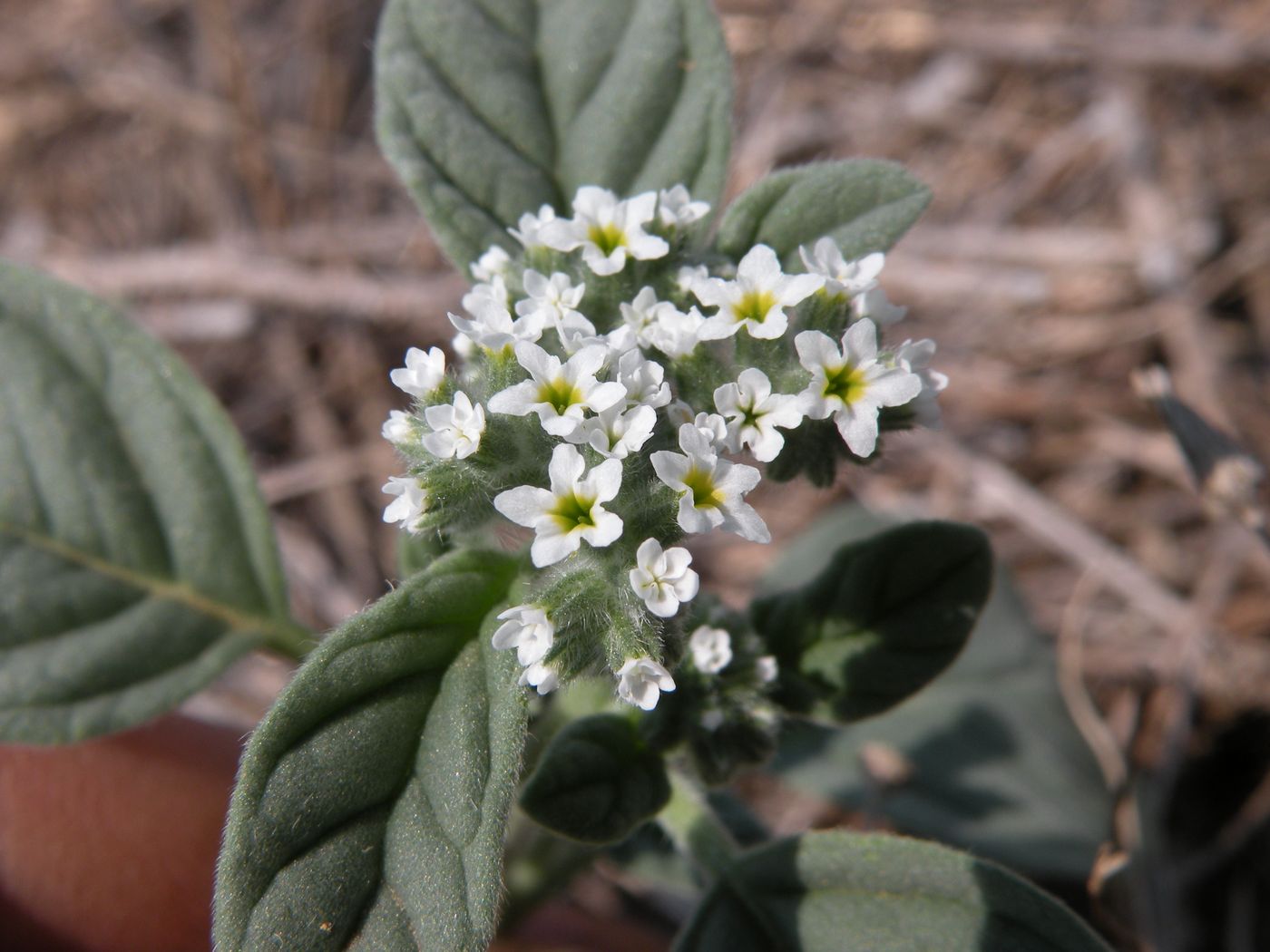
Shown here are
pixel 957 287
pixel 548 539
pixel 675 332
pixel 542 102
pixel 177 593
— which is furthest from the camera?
pixel 957 287

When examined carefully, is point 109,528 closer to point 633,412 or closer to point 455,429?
point 455,429

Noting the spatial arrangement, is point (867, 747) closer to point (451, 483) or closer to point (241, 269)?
point (451, 483)

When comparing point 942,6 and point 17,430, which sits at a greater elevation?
point 942,6

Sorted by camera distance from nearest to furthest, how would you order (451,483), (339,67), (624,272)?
(451,483), (624,272), (339,67)

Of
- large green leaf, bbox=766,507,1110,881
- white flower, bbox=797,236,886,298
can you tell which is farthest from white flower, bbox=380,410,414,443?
large green leaf, bbox=766,507,1110,881

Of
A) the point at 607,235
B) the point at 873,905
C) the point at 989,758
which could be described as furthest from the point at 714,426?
the point at 989,758

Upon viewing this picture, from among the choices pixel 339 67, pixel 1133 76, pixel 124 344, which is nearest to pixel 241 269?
pixel 339 67
